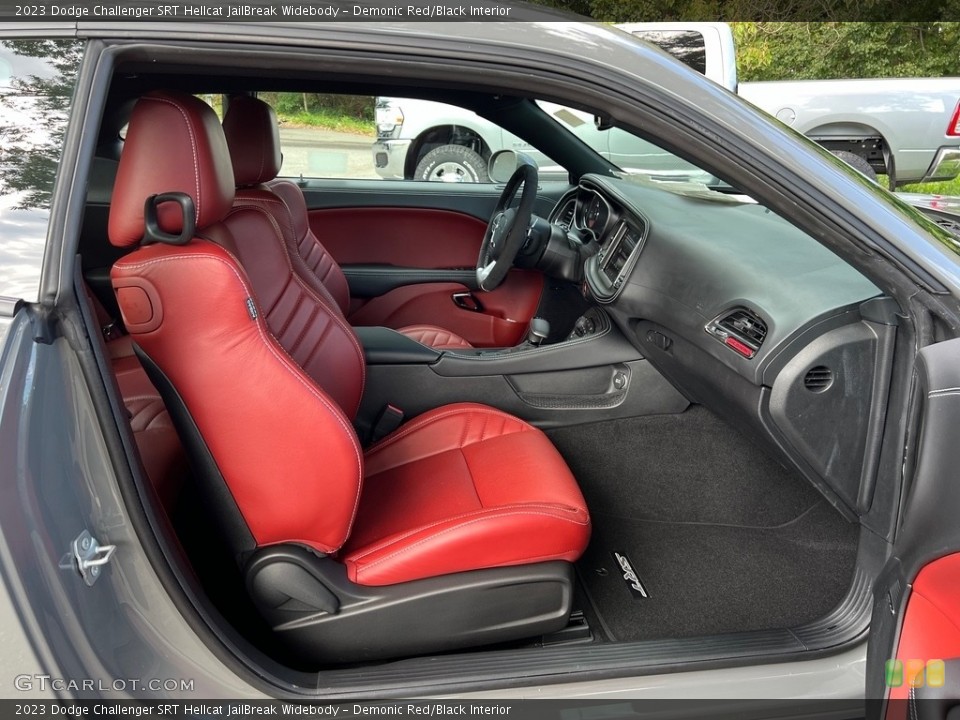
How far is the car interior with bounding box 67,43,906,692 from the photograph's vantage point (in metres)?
1.39

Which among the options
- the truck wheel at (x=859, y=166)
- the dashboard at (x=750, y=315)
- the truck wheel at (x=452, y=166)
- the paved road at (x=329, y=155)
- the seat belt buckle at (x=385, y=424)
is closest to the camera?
the dashboard at (x=750, y=315)

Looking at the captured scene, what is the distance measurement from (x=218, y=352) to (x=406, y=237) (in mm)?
2204

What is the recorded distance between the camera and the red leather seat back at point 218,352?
1.36 meters

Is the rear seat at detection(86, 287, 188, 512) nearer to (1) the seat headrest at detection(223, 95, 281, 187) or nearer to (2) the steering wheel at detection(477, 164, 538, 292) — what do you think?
(1) the seat headrest at detection(223, 95, 281, 187)

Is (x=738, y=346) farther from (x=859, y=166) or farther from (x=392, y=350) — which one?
(x=859, y=166)

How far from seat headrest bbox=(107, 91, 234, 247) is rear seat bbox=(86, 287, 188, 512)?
1.47ft

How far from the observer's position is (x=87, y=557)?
42.0 inches

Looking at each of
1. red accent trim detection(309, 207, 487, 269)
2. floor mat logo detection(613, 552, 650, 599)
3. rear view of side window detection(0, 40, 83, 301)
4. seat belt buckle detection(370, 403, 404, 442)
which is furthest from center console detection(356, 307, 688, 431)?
rear view of side window detection(0, 40, 83, 301)

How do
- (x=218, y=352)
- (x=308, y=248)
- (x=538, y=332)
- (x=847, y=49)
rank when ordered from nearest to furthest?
(x=218, y=352)
(x=308, y=248)
(x=538, y=332)
(x=847, y=49)

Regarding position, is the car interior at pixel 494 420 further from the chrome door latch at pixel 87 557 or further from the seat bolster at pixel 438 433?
the chrome door latch at pixel 87 557

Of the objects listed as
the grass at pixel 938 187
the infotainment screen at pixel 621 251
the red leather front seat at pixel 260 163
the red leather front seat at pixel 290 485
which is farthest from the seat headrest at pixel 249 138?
the grass at pixel 938 187

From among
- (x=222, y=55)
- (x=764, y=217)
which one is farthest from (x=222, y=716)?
(x=764, y=217)

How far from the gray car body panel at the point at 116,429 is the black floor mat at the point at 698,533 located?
48 centimetres

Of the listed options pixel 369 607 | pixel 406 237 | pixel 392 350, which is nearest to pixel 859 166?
pixel 406 237
